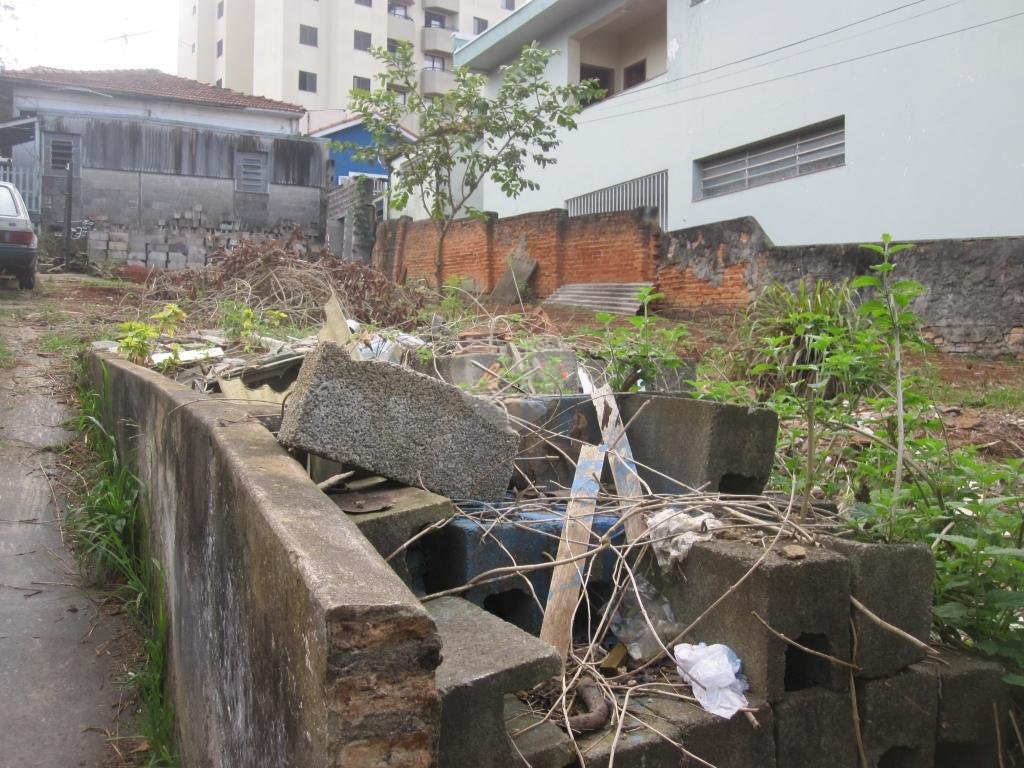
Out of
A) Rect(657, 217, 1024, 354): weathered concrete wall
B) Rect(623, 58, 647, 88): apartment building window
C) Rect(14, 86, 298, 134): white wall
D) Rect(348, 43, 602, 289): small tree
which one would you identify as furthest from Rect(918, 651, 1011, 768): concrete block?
Rect(14, 86, 298, 134): white wall

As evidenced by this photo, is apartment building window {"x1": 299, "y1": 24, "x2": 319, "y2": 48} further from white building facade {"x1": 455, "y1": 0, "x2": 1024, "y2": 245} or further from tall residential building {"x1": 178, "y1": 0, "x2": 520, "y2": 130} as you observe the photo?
white building facade {"x1": 455, "y1": 0, "x2": 1024, "y2": 245}

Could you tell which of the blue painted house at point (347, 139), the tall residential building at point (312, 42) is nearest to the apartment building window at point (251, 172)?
the blue painted house at point (347, 139)

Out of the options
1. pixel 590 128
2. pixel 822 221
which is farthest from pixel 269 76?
pixel 822 221

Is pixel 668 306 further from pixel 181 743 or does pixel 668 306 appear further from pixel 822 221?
pixel 181 743

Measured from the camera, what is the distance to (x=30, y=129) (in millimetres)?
21750

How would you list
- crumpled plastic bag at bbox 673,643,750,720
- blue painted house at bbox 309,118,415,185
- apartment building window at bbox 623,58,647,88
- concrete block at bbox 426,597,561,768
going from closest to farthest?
concrete block at bbox 426,597,561,768
crumpled plastic bag at bbox 673,643,750,720
apartment building window at bbox 623,58,647,88
blue painted house at bbox 309,118,415,185

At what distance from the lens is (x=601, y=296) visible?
1284 centimetres

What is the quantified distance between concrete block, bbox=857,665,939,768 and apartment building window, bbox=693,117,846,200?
10106mm

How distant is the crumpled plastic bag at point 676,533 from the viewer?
2.37 m

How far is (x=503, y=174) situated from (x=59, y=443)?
7954 millimetres

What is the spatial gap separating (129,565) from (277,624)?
2665 millimetres

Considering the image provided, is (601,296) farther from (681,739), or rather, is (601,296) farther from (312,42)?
(312,42)

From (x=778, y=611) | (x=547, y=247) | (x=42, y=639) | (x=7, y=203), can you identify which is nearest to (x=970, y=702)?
(x=778, y=611)

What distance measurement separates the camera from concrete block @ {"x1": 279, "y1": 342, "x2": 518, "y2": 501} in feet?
8.03
